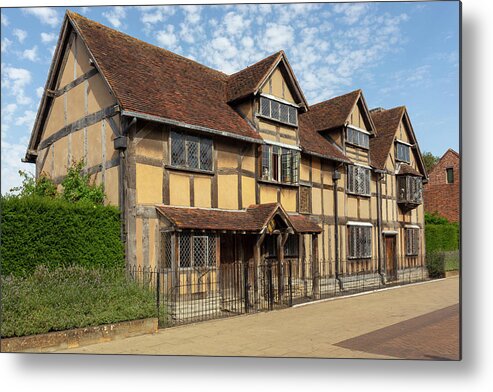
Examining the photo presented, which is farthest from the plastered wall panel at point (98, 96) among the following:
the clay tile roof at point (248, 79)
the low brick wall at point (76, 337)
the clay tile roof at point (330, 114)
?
the clay tile roof at point (330, 114)

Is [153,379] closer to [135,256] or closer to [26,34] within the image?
[135,256]

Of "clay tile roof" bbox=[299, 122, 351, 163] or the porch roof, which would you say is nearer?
the porch roof

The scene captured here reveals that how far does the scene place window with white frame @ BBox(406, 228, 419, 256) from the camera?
2141cm

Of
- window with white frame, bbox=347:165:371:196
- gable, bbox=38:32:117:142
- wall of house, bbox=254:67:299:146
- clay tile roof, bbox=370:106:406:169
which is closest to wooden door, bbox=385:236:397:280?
window with white frame, bbox=347:165:371:196

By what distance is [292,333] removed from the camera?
31.3ft

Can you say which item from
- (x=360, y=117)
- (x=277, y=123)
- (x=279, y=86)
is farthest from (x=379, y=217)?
(x=279, y=86)

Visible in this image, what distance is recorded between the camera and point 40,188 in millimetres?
13555

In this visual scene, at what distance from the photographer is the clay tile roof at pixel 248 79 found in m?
14.2

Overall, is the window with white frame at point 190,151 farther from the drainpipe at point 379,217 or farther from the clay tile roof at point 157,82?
the drainpipe at point 379,217

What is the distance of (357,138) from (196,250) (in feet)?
33.8

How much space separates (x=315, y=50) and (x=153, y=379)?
705cm

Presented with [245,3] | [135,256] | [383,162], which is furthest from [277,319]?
[383,162]

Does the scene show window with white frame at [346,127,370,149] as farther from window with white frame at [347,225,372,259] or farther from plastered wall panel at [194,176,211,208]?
plastered wall panel at [194,176,211,208]

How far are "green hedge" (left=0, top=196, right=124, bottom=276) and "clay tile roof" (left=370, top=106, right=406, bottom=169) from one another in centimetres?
1301
